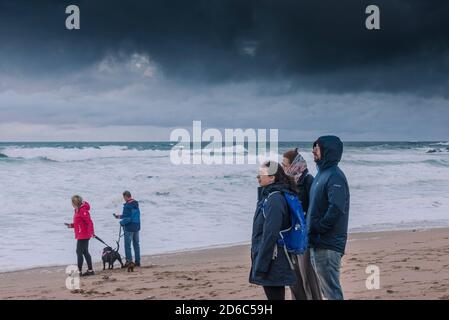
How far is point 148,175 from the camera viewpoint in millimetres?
32812

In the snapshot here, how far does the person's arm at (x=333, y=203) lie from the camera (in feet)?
17.3

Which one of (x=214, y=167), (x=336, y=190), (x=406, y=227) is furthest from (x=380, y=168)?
(x=336, y=190)

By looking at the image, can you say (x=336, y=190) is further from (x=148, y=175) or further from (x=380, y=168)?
(x=380, y=168)

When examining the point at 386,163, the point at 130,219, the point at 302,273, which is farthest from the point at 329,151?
the point at 386,163

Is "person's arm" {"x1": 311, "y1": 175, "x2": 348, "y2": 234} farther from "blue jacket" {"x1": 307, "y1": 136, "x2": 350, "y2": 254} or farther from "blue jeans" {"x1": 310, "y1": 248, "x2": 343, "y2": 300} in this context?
"blue jeans" {"x1": 310, "y1": 248, "x2": 343, "y2": 300}

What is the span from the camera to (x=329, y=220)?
207 inches

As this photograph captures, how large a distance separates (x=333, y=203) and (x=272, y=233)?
29.8 inches

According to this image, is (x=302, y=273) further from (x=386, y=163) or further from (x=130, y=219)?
(x=386, y=163)

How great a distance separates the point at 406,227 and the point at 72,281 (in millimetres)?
10140

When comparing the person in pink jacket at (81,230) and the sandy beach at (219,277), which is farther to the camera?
the person in pink jacket at (81,230)

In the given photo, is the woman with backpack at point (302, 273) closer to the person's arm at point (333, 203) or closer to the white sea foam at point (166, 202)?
the person's arm at point (333, 203)

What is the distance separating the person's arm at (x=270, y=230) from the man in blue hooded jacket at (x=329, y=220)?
0.61 m

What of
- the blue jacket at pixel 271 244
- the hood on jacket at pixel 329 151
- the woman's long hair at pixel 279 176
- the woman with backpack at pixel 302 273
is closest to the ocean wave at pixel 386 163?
the woman with backpack at pixel 302 273

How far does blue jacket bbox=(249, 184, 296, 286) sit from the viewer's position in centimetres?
488
